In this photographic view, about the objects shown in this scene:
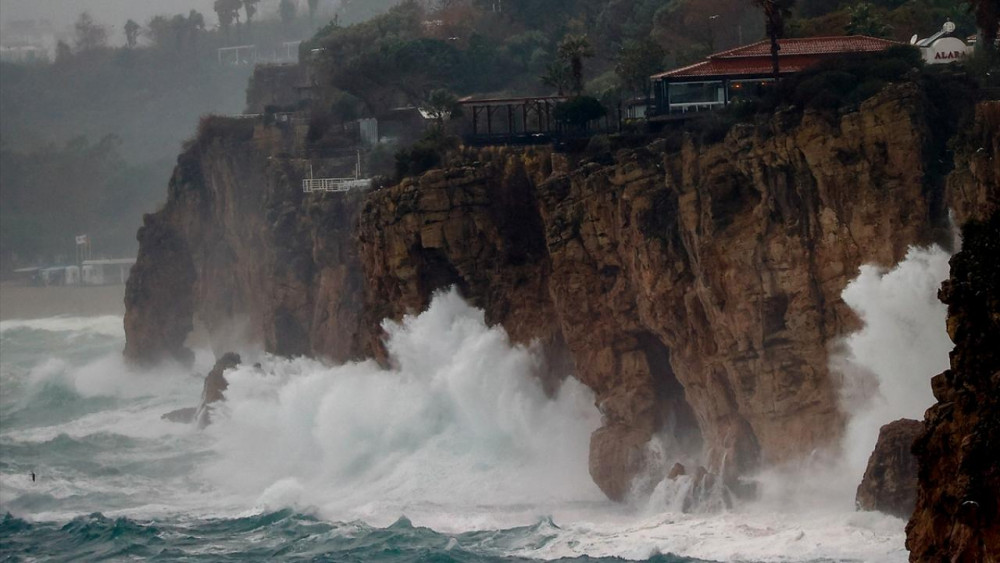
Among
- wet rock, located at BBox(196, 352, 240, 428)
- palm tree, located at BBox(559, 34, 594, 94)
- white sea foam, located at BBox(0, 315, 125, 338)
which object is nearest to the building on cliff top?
palm tree, located at BBox(559, 34, 594, 94)

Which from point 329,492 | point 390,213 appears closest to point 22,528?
point 329,492

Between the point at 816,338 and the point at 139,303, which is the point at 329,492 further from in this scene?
the point at 139,303

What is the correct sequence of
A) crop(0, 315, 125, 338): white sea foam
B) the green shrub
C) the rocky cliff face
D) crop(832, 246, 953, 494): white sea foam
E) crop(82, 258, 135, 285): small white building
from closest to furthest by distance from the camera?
crop(832, 246, 953, 494): white sea foam
the green shrub
the rocky cliff face
crop(0, 315, 125, 338): white sea foam
crop(82, 258, 135, 285): small white building

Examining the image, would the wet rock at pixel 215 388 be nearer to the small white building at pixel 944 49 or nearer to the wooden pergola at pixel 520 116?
the wooden pergola at pixel 520 116

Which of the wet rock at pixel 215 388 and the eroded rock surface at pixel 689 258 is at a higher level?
the eroded rock surface at pixel 689 258

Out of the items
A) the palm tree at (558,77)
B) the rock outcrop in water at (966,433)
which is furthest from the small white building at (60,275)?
the rock outcrop in water at (966,433)

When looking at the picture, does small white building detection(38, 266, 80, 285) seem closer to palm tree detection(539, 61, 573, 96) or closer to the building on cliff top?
palm tree detection(539, 61, 573, 96)
